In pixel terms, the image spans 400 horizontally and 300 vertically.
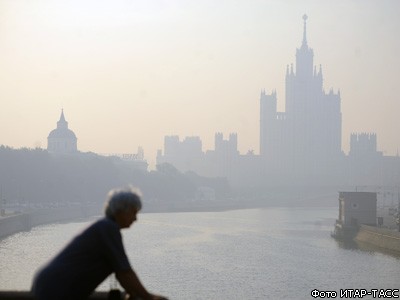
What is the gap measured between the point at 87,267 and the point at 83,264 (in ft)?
0.07

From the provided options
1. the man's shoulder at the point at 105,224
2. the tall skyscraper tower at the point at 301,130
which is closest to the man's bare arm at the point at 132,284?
the man's shoulder at the point at 105,224

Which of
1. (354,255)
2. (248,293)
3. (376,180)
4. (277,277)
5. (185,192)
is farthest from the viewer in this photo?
(376,180)

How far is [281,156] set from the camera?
173 m

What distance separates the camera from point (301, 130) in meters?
176

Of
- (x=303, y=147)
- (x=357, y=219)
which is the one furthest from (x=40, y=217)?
(x=303, y=147)

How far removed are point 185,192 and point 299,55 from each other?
290ft

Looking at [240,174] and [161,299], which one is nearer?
[161,299]

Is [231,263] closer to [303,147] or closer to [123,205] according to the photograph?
[123,205]

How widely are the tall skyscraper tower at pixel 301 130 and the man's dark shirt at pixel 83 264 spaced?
546 ft

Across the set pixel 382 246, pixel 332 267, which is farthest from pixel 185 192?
pixel 332 267

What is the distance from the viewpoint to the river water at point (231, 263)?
2422 centimetres

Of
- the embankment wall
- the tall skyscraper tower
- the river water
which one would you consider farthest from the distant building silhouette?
the river water

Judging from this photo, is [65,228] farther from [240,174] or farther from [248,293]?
[240,174]

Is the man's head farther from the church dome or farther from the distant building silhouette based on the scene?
the distant building silhouette
